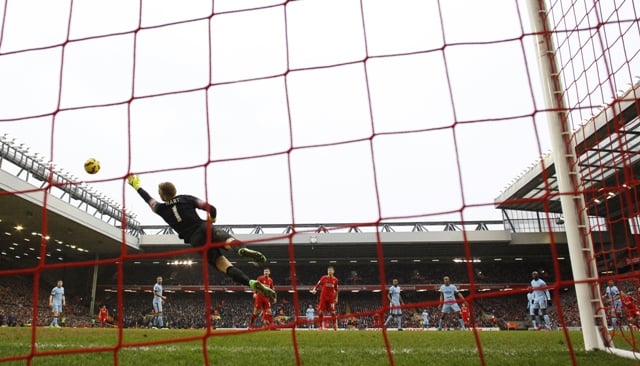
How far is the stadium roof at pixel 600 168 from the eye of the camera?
4.53 metres

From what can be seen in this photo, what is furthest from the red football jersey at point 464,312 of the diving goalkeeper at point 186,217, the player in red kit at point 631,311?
Answer: the diving goalkeeper at point 186,217

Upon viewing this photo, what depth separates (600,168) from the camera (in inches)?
229

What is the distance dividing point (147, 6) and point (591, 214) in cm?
521

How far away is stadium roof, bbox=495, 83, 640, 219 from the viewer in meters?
4.53

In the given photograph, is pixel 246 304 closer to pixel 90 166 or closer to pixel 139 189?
pixel 90 166

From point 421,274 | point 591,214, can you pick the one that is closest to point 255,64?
point 591,214

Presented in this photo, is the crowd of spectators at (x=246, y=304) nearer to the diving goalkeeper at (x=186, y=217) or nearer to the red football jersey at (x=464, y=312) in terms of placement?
the red football jersey at (x=464, y=312)

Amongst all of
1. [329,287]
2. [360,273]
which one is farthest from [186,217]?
[360,273]

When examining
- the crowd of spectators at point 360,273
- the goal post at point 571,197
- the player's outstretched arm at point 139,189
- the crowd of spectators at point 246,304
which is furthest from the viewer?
the crowd of spectators at point 360,273

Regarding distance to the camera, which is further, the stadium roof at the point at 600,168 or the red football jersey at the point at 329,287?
the red football jersey at the point at 329,287

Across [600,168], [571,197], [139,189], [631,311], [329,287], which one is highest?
[139,189]

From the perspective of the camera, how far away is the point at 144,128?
6129mm

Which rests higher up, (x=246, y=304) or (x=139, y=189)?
(x=139, y=189)

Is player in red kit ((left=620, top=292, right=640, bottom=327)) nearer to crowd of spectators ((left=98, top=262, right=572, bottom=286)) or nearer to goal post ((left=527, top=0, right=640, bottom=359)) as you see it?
goal post ((left=527, top=0, right=640, bottom=359))
